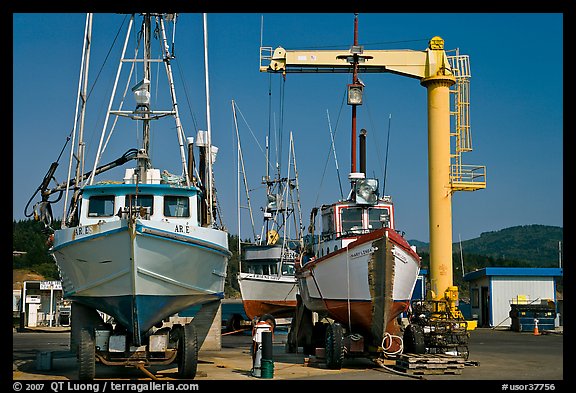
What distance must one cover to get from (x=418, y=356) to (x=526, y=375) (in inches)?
91.0

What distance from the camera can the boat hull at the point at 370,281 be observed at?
17531 millimetres

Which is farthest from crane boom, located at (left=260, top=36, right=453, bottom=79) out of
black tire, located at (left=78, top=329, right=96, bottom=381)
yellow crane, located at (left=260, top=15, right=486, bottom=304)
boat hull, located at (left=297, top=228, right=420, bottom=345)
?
black tire, located at (left=78, top=329, right=96, bottom=381)

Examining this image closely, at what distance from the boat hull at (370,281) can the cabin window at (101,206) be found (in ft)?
17.5

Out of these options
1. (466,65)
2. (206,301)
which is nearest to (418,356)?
(206,301)

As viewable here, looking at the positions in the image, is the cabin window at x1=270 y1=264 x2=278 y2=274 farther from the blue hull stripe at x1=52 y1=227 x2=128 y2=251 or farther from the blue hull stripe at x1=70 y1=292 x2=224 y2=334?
the blue hull stripe at x1=52 y1=227 x2=128 y2=251

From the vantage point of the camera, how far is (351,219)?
20.9m

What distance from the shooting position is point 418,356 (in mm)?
17266

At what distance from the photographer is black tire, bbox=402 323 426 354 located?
18281mm

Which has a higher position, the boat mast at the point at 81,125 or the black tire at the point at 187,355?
the boat mast at the point at 81,125

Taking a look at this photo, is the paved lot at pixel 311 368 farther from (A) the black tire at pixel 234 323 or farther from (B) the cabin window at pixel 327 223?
(A) the black tire at pixel 234 323

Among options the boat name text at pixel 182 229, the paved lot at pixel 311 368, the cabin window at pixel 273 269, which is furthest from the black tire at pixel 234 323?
the boat name text at pixel 182 229

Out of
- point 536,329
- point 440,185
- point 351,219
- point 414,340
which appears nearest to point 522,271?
point 536,329

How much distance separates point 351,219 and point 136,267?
25.2ft

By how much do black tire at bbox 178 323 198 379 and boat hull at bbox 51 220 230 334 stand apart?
2.34ft
